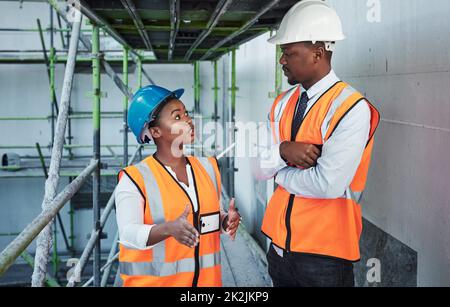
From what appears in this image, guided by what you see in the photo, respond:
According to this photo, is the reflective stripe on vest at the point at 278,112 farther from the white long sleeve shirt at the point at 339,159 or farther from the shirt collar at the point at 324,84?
the white long sleeve shirt at the point at 339,159

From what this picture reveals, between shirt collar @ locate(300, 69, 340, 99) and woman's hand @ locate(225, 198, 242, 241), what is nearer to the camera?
woman's hand @ locate(225, 198, 242, 241)

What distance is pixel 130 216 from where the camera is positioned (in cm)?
148

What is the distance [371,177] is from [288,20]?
1.06 metres

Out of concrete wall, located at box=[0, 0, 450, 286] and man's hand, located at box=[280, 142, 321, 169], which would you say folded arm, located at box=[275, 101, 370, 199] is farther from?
concrete wall, located at box=[0, 0, 450, 286]

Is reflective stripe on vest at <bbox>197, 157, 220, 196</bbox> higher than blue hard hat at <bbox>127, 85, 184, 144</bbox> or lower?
lower

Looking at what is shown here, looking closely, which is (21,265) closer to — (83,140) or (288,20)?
(83,140)

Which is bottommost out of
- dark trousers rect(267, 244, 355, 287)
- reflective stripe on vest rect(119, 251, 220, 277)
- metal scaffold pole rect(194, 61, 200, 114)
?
dark trousers rect(267, 244, 355, 287)

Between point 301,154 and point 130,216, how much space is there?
653 mm

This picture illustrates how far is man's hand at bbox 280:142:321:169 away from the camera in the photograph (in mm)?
1672

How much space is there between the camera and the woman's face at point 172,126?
168 cm

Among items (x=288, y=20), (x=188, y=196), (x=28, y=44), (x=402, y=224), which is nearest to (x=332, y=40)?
(x=288, y=20)

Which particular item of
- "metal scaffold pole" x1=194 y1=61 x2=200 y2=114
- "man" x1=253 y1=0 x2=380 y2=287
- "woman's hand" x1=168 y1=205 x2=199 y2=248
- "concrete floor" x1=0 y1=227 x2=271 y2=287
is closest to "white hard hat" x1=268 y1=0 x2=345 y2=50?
"man" x1=253 y1=0 x2=380 y2=287

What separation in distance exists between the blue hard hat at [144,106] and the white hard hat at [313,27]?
1.71 feet

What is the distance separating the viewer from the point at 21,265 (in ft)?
25.7
